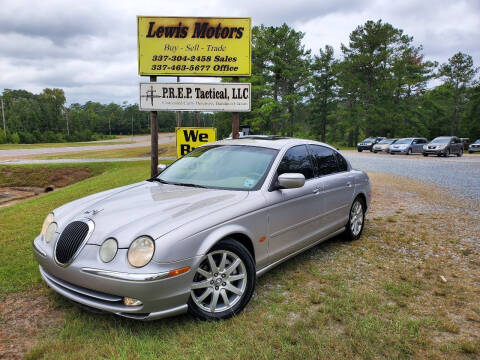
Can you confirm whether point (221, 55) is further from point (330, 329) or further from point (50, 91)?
point (50, 91)

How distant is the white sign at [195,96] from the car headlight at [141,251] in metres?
5.04

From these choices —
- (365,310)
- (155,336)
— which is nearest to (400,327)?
(365,310)

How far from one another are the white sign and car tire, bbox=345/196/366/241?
3276mm

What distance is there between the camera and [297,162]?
4.20 meters

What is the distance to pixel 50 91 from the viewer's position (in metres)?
97.5

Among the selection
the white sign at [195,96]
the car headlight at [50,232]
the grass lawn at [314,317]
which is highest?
the white sign at [195,96]

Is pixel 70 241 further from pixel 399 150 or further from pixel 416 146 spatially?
pixel 416 146

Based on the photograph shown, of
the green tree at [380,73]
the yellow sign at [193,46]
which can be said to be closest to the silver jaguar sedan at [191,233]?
the yellow sign at [193,46]

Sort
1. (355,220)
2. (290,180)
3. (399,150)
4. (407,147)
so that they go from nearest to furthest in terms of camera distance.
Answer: (290,180), (355,220), (407,147), (399,150)

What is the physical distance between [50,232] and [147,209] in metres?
0.95

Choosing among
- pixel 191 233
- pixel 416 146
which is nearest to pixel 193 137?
pixel 191 233

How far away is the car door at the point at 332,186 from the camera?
4.50m

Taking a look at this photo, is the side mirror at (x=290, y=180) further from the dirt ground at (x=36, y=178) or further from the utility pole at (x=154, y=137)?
the dirt ground at (x=36, y=178)

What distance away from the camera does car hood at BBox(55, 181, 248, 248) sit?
2695 mm
